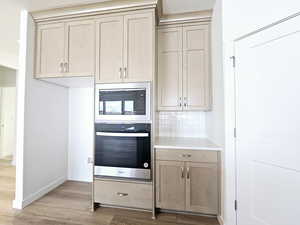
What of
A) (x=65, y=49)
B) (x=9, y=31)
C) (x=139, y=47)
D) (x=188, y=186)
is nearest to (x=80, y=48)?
(x=65, y=49)

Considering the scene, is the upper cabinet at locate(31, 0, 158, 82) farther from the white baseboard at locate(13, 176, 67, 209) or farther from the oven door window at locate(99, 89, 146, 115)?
the white baseboard at locate(13, 176, 67, 209)

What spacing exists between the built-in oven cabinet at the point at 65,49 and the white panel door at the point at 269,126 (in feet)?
6.25

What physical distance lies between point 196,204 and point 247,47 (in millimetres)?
1898

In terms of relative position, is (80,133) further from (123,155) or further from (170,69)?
(170,69)

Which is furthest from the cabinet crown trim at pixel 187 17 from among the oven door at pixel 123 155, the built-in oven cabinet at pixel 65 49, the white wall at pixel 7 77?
the white wall at pixel 7 77

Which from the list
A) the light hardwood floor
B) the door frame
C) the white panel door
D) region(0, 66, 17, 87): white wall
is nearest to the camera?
the white panel door

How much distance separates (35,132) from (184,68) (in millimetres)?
2464

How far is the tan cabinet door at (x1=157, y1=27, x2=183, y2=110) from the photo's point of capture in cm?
236

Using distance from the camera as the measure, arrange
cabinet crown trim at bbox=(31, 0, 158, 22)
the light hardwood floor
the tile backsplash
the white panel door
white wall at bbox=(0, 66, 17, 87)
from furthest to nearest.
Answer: white wall at bbox=(0, 66, 17, 87) → the tile backsplash → cabinet crown trim at bbox=(31, 0, 158, 22) → the light hardwood floor → the white panel door

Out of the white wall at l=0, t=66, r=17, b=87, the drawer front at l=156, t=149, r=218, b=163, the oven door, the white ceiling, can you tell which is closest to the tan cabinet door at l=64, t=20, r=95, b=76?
the white ceiling

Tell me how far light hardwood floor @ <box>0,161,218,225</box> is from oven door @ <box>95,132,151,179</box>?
0.50m

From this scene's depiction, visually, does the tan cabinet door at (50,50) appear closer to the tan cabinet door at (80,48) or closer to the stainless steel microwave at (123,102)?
the tan cabinet door at (80,48)

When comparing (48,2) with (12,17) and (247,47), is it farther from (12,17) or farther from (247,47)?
(247,47)

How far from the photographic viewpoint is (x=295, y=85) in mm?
1311
